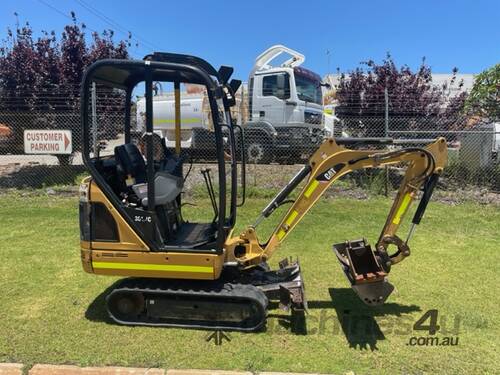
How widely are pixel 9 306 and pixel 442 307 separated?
4378 millimetres

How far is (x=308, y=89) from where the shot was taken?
561 inches

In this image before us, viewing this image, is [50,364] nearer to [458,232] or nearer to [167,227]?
[167,227]

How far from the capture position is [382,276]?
162 inches

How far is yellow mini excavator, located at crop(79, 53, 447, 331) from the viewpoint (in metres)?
4.00

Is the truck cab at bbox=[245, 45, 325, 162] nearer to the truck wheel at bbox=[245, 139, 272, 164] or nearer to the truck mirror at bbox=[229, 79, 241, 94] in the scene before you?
the truck wheel at bbox=[245, 139, 272, 164]

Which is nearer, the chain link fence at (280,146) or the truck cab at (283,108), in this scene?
the chain link fence at (280,146)

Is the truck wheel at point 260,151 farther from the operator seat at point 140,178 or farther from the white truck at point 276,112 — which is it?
the operator seat at point 140,178

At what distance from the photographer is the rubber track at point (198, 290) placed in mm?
4031

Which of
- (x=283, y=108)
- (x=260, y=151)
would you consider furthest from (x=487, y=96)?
(x=260, y=151)

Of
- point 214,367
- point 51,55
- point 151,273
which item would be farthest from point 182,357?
point 51,55

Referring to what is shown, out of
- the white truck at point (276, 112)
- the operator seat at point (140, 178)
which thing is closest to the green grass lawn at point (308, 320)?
the operator seat at point (140, 178)

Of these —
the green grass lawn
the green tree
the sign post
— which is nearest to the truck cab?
the green tree

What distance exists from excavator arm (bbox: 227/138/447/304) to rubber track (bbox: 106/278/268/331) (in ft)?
1.06

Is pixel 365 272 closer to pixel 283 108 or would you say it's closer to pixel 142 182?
pixel 142 182
